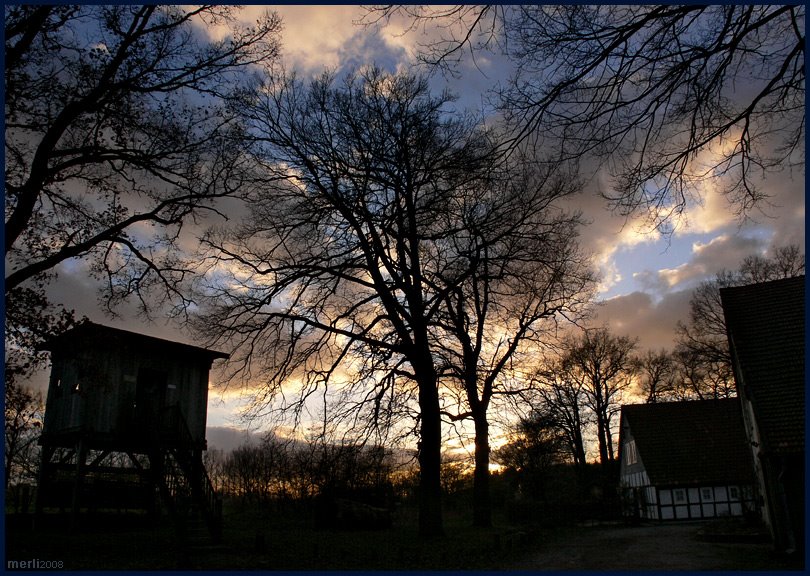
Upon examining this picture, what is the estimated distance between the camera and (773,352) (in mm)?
18344

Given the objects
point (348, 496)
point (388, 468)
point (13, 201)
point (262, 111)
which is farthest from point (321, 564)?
point (348, 496)

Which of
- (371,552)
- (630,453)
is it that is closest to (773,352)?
(371,552)

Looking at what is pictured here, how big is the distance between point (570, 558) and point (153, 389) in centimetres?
1491

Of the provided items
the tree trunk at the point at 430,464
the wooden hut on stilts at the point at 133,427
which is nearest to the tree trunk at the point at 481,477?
the tree trunk at the point at 430,464

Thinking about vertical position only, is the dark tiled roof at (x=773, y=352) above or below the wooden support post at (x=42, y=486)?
above

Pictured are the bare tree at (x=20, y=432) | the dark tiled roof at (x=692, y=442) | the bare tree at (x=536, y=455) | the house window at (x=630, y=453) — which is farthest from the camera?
the bare tree at (x=536, y=455)

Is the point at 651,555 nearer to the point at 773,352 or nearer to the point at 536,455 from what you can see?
the point at 773,352

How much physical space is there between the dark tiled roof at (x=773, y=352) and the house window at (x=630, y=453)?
60.3 feet

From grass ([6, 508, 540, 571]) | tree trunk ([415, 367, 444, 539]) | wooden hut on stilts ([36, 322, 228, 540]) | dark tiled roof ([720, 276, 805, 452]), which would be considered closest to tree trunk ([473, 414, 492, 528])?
grass ([6, 508, 540, 571])

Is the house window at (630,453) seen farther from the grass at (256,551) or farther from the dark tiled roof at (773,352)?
the grass at (256,551)

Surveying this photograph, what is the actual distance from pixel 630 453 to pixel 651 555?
25.1 metres

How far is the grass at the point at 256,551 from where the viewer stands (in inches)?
524

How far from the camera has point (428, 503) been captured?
17516mm

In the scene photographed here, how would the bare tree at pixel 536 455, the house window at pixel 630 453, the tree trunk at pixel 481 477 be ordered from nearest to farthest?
the tree trunk at pixel 481 477 → the house window at pixel 630 453 → the bare tree at pixel 536 455
